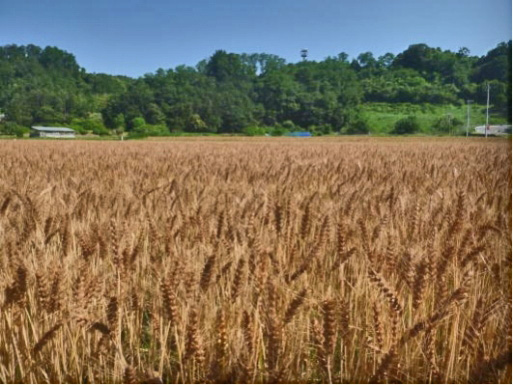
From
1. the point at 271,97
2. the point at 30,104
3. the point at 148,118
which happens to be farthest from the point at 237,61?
the point at 30,104

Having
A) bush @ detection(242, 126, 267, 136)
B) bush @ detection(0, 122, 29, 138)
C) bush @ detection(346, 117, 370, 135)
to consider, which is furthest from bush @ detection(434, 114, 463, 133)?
bush @ detection(0, 122, 29, 138)

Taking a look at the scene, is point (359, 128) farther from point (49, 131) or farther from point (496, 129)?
point (49, 131)

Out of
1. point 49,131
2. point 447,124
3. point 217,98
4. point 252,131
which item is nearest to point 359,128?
point 447,124

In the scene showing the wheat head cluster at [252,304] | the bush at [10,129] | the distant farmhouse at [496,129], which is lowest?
the distant farmhouse at [496,129]

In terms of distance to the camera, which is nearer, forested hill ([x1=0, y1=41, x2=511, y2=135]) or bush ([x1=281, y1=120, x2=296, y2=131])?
forested hill ([x1=0, y1=41, x2=511, y2=135])

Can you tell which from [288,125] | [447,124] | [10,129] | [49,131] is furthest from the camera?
[288,125]

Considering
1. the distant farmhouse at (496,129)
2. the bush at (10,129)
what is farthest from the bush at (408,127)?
the bush at (10,129)

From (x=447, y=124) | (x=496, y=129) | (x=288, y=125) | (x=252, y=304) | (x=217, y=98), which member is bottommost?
(x=496, y=129)

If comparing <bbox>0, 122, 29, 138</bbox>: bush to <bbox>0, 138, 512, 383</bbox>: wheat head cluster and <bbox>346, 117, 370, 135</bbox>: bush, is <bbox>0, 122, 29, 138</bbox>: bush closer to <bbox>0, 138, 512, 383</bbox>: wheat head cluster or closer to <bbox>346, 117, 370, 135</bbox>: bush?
Result: <bbox>346, 117, 370, 135</bbox>: bush

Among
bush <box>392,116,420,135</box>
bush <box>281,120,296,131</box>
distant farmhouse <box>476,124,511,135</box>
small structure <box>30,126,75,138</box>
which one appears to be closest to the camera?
distant farmhouse <box>476,124,511,135</box>

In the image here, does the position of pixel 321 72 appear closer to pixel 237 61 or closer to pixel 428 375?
pixel 237 61

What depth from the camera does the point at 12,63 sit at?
65.6 feet

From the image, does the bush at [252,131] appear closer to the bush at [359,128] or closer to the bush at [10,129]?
the bush at [359,128]

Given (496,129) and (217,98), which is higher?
(217,98)
